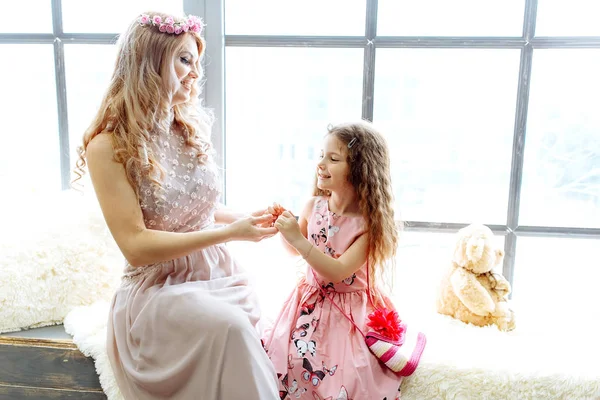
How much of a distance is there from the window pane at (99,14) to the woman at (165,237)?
814 mm

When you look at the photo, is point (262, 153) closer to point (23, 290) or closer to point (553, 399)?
point (23, 290)

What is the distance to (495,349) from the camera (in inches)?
64.3

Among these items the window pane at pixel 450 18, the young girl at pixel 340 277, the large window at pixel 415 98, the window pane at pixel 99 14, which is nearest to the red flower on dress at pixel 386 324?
the young girl at pixel 340 277

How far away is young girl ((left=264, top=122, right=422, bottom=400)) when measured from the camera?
150 cm

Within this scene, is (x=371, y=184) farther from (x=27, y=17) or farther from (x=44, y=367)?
(x=27, y=17)

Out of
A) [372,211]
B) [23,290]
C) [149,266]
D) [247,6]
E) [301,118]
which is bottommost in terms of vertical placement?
[23,290]

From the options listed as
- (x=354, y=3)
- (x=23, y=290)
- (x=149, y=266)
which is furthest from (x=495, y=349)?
(x=23, y=290)

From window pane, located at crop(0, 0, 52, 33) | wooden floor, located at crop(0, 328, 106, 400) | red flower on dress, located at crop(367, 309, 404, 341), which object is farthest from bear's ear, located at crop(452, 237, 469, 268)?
window pane, located at crop(0, 0, 52, 33)

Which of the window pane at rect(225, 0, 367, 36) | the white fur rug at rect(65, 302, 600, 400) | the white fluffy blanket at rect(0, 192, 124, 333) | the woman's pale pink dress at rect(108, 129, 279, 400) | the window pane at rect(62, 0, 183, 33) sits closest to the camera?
the woman's pale pink dress at rect(108, 129, 279, 400)

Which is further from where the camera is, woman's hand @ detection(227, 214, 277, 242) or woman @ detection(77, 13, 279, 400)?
woman's hand @ detection(227, 214, 277, 242)

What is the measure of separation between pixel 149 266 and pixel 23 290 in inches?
22.2

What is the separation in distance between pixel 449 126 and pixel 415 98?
7.4 inches

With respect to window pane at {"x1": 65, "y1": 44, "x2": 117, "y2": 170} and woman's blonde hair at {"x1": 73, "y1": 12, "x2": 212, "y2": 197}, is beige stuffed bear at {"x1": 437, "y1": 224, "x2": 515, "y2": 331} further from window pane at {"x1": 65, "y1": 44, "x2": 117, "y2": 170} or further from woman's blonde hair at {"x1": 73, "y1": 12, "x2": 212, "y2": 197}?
window pane at {"x1": 65, "y1": 44, "x2": 117, "y2": 170}

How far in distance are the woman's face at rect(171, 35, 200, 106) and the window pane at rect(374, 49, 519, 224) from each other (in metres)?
0.85
